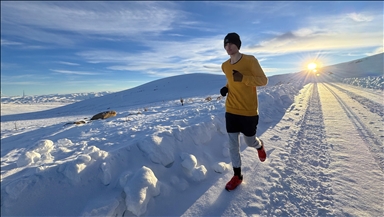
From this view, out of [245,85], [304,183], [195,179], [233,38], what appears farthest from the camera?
[195,179]

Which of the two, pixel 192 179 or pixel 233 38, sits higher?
pixel 233 38

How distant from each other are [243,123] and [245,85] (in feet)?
1.80

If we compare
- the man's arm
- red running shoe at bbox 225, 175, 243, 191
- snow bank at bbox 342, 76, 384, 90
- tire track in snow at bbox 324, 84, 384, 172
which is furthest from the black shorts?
snow bank at bbox 342, 76, 384, 90

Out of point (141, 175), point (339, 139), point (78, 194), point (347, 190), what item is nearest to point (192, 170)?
point (141, 175)

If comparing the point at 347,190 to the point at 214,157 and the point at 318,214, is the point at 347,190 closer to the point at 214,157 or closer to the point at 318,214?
the point at 318,214

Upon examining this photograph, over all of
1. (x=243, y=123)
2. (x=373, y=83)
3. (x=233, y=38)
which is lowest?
(x=373, y=83)

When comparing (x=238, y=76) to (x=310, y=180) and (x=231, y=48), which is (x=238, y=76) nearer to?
(x=231, y=48)

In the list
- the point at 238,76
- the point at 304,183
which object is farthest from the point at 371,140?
the point at 238,76

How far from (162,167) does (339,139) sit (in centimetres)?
411

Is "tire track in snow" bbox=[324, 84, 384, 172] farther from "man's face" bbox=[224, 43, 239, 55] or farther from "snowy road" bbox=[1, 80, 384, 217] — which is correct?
"man's face" bbox=[224, 43, 239, 55]

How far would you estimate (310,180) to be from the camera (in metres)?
3.17

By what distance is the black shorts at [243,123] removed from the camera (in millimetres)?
3076

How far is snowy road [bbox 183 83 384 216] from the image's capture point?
261 centimetres

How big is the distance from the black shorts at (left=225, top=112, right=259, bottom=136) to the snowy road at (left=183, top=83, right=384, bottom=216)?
82 cm
